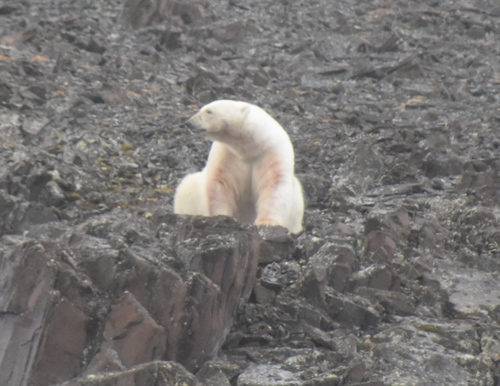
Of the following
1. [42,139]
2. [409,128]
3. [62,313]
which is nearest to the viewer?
[62,313]

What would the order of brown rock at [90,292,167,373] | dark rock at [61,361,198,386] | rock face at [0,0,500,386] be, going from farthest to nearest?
rock face at [0,0,500,386] → brown rock at [90,292,167,373] → dark rock at [61,361,198,386]

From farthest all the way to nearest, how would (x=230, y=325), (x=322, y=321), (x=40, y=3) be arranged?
(x=40, y=3) → (x=322, y=321) → (x=230, y=325)

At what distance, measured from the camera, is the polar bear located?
8.60m

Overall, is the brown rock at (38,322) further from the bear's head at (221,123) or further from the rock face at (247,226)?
the bear's head at (221,123)

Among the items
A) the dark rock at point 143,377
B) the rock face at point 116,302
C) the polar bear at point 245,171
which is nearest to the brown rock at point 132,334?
the rock face at point 116,302

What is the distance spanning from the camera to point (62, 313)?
14.8 ft

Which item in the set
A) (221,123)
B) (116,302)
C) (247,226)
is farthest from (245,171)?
(116,302)

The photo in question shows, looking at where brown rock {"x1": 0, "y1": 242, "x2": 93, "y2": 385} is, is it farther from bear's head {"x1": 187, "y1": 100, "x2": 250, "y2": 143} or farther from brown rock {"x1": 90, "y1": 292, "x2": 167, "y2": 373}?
bear's head {"x1": 187, "y1": 100, "x2": 250, "y2": 143}

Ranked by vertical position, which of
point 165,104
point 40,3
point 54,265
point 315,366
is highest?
point 40,3

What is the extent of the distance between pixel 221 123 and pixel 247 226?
129 inches

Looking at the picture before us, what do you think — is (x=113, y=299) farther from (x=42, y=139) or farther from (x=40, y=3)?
(x=40, y=3)

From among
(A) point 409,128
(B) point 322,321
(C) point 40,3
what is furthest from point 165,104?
(B) point 322,321

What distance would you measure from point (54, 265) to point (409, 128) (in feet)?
33.9

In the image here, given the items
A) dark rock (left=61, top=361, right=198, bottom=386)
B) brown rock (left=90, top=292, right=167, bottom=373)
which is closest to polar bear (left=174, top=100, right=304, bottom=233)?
brown rock (left=90, top=292, right=167, bottom=373)
